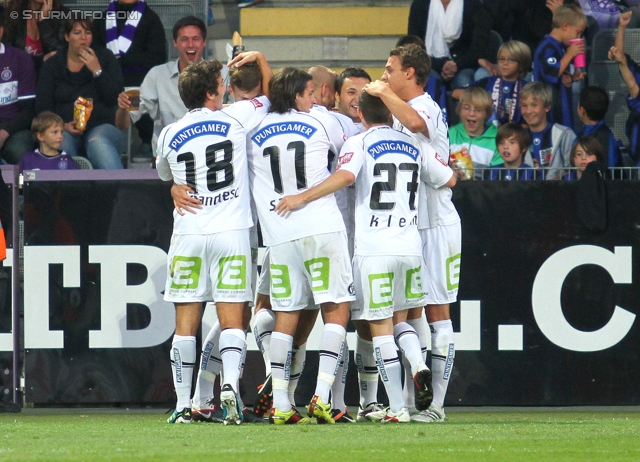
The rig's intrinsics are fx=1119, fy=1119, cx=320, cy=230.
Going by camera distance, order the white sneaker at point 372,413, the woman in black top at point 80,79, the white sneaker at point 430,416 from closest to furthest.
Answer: the white sneaker at point 430,416
the white sneaker at point 372,413
the woman in black top at point 80,79

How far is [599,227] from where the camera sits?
867 centimetres

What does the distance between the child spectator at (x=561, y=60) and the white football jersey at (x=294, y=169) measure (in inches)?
167

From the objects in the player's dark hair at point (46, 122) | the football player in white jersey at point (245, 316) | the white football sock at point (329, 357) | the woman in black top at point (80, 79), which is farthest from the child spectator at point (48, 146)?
the white football sock at point (329, 357)

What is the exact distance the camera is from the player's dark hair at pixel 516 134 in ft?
30.3

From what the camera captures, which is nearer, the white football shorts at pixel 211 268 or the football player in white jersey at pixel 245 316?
the white football shorts at pixel 211 268

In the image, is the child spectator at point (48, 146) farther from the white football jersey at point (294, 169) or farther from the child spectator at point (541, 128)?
the child spectator at point (541, 128)

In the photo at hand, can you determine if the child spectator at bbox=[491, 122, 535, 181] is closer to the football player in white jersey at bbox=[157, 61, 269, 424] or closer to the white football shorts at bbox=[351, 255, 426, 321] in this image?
the white football shorts at bbox=[351, 255, 426, 321]

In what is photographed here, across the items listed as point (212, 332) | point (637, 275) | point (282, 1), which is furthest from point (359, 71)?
point (282, 1)

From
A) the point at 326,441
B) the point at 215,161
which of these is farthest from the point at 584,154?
the point at 326,441

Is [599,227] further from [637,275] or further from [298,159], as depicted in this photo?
[298,159]

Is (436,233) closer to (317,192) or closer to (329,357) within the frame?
(317,192)

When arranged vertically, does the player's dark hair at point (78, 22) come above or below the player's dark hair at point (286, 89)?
above

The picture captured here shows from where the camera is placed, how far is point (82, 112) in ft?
33.7

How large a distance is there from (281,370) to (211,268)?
31.4 inches
